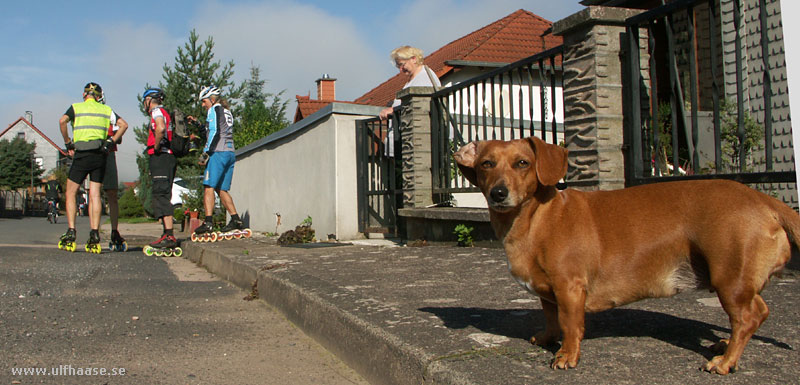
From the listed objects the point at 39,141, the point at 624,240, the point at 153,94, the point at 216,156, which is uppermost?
the point at 39,141

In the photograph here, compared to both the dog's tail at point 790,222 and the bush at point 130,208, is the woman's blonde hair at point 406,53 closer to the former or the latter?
the dog's tail at point 790,222

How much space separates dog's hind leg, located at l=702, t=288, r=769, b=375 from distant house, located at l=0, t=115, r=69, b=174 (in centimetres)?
8422

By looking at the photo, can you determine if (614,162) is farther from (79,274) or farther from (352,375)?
(79,274)

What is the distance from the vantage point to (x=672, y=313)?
9.24 feet

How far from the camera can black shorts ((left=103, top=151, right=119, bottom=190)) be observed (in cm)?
840

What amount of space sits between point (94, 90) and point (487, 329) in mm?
7479

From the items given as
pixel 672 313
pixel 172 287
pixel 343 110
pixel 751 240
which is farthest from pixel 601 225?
pixel 343 110

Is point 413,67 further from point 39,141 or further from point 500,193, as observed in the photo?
point 39,141

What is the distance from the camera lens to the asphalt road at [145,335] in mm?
2957

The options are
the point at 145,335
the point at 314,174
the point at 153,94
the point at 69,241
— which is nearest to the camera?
the point at 145,335

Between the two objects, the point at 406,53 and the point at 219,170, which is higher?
the point at 406,53

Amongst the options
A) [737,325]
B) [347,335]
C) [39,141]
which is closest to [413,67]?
[347,335]

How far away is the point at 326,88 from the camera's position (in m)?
38.5

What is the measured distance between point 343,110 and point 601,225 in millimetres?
6604
